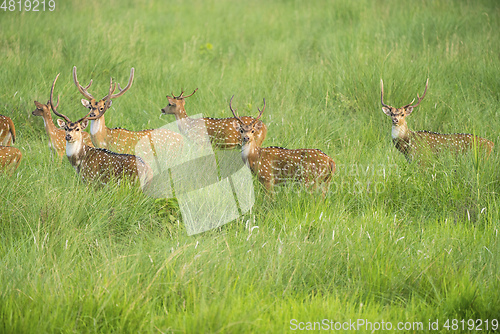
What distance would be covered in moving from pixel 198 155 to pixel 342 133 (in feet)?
5.92

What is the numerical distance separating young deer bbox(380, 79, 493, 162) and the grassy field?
233mm

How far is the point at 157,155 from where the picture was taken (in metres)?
5.63

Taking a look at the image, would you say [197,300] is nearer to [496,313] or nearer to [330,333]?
[330,333]

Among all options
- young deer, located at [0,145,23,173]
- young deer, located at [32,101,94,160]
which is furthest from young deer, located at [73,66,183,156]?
young deer, located at [0,145,23,173]

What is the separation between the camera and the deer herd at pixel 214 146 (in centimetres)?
485

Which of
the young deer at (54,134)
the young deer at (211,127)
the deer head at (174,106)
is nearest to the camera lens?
the young deer at (54,134)

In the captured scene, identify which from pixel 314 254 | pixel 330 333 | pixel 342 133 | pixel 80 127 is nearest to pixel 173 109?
Result: pixel 80 127

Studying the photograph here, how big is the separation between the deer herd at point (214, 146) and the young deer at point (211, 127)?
0.5 inches

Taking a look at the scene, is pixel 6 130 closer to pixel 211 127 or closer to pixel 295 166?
pixel 211 127

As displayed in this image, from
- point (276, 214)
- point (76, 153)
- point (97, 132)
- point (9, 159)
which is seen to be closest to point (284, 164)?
point (276, 214)

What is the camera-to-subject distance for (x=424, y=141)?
5.39m

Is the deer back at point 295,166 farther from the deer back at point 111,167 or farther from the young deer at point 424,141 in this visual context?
the deer back at point 111,167

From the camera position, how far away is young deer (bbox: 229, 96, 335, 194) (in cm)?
484

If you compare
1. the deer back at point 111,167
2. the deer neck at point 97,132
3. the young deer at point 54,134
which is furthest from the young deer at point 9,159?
the deer neck at point 97,132
